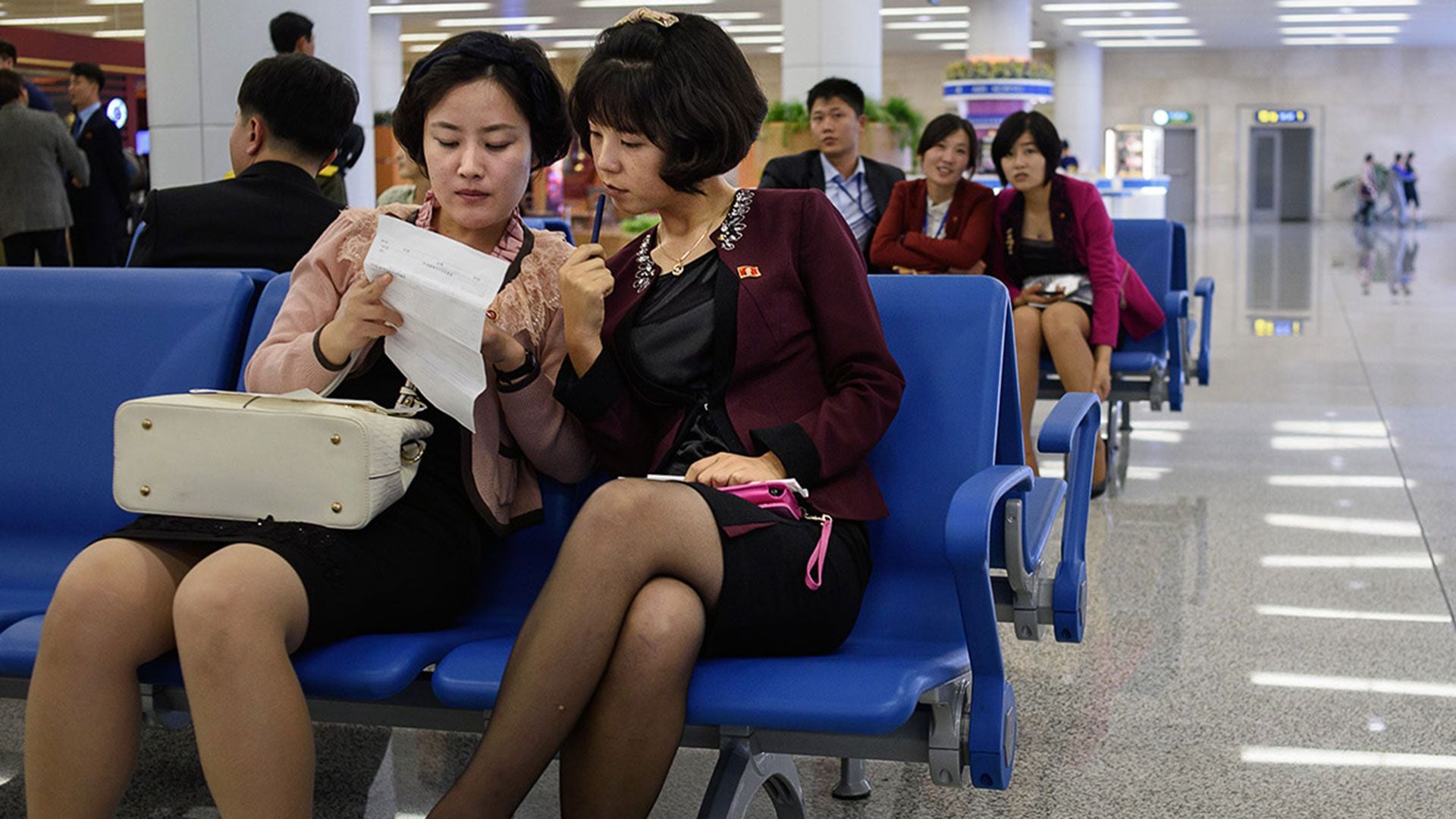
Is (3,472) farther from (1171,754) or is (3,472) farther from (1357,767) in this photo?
(1357,767)

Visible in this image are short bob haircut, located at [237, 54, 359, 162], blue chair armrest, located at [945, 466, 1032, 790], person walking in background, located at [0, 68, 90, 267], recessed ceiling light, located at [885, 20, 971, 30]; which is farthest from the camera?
recessed ceiling light, located at [885, 20, 971, 30]

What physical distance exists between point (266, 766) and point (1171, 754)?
1.69 metres

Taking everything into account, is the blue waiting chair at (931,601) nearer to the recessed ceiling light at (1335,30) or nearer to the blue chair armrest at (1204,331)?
the blue chair armrest at (1204,331)

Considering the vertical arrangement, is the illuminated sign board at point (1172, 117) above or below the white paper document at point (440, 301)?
above

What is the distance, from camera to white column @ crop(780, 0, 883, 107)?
11.7 meters

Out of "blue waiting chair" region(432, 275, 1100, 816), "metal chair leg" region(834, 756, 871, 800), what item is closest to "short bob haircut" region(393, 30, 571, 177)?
"blue waiting chair" region(432, 275, 1100, 816)

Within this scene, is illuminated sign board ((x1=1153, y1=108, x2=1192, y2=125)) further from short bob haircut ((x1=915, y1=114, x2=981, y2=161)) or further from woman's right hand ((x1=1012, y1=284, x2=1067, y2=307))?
woman's right hand ((x1=1012, y1=284, x2=1067, y2=307))

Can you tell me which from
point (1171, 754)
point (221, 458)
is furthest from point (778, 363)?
point (1171, 754)

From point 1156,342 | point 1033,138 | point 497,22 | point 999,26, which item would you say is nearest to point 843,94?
point 1033,138

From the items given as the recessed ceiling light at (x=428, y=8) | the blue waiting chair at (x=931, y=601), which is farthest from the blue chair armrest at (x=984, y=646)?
the recessed ceiling light at (x=428, y=8)

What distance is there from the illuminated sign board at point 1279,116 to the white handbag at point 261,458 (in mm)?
35829

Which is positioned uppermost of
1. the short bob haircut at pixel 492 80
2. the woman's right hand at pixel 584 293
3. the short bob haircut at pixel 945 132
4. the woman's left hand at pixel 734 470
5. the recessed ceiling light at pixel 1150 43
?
the recessed ceiling light at pixel 1150 43

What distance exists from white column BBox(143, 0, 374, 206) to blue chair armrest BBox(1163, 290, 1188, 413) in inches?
123

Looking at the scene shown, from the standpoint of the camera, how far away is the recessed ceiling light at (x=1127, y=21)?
2691 cm
